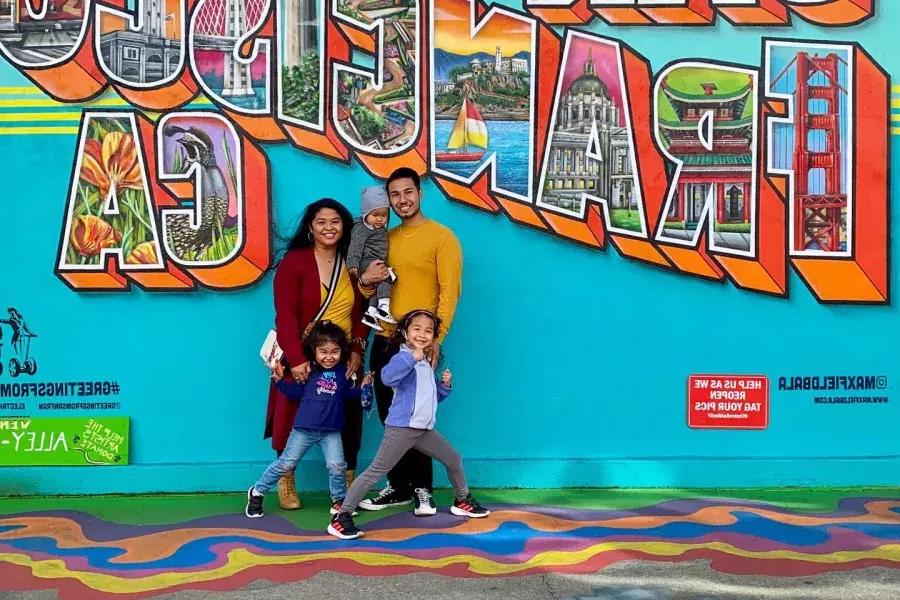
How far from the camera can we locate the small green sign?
19.7 ft

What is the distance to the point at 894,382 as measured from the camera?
20.0ft

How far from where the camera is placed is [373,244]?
5465mm

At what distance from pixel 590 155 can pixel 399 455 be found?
224 cm

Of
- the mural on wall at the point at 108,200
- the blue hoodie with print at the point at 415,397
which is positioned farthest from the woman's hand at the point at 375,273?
the mural on wall at the point at 108,200

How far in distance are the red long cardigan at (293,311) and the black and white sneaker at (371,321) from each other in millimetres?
62

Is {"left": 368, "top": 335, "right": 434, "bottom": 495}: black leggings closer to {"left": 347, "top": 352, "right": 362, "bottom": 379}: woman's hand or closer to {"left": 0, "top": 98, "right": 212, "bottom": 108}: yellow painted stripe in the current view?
{"left": 347, "top": 352, "right": 362, "bottom": 379}: woman's hand

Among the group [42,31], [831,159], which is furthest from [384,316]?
[831,159]

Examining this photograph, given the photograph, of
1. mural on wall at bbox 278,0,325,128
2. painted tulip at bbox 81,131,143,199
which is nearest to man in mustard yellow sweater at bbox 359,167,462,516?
mural on wall at bbox 278,0,325,128

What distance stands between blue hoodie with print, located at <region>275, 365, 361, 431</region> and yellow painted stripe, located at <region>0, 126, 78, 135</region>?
2.24 m

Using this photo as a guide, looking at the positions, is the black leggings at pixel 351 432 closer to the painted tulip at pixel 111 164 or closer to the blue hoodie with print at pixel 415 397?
the blue hoodie with print at pixel 415 397

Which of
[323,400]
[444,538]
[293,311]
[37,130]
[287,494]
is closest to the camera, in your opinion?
[444,538]

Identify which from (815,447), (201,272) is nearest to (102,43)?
(201,272)

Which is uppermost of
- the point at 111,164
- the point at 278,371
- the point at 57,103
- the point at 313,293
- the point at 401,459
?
the point at 57,103

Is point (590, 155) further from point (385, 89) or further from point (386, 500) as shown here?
point (386, 500)
